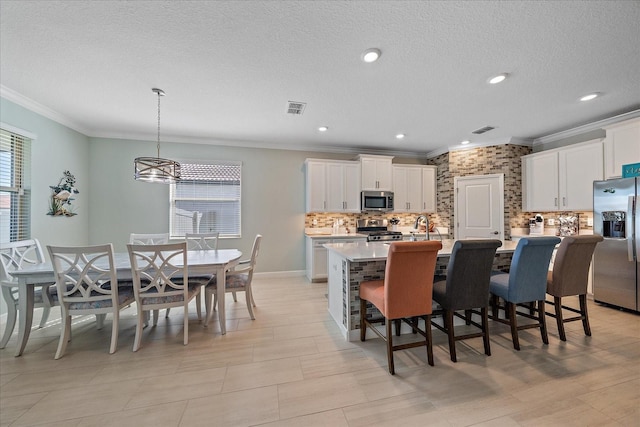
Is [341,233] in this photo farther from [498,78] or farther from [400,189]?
[498,78]

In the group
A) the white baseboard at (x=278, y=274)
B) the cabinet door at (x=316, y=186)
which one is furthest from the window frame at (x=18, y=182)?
the cabinet door at (x=316, y=186)

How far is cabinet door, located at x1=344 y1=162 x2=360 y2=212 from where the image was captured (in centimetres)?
500

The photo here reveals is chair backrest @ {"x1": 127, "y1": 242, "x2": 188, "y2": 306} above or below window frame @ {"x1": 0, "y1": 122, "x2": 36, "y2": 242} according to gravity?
below

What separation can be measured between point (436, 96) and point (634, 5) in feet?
4.94

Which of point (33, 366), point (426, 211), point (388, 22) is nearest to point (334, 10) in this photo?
point (388, 22)

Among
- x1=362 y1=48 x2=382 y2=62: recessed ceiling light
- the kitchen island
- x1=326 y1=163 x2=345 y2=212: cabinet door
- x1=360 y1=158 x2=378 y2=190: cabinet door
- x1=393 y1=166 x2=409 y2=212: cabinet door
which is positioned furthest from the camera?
x1=393 y1=166 x2=409 y2=212: cabinet door

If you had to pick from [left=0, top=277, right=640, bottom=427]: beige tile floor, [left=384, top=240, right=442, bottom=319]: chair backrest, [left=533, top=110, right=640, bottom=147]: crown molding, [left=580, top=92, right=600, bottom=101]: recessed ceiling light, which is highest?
[left=580, top=92, right=600, bottom=101]: recessed ceiling light

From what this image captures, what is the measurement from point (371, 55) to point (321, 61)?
0.46m

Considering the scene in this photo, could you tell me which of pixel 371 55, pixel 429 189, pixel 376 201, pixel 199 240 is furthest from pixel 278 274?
pixel 371 55

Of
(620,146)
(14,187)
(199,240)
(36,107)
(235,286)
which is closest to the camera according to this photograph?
(235,286)

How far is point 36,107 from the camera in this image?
3.21 meters

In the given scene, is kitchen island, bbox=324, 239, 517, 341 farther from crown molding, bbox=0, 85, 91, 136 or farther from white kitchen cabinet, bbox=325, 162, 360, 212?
crown molding, bbox=0, 85, 91, 136

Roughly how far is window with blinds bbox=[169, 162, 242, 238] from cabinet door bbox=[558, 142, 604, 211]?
18.5ft

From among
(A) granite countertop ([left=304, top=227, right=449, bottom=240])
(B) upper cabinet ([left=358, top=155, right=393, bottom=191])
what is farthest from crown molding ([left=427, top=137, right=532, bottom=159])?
(A) granite countertop ([left=304, top=227, right=449, bottom=240])
